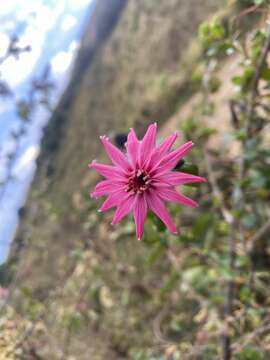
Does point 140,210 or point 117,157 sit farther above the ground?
point 117,157

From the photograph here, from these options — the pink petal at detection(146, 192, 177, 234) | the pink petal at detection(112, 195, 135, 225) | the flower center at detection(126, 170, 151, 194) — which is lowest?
the pink petal at detection(146, 192, 177, 234)

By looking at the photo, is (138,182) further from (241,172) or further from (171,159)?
(241,172)

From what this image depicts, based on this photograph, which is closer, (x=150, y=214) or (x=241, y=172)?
(x=150, y=214)

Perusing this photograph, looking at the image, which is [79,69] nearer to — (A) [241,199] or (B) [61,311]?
(B) [61,311]

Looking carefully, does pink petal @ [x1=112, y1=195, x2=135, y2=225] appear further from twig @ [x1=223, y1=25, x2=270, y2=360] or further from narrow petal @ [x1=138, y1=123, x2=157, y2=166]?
twig @ [x1=223, y1=25, x2=270, y2=360]

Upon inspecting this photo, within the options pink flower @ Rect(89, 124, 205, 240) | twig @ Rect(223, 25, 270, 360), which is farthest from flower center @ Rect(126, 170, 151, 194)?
twig @ Rect(223, 25, 270, 360)

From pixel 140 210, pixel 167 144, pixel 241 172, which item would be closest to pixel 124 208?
pixel 140 210
